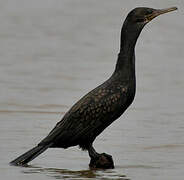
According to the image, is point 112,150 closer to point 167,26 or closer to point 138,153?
point 138,153

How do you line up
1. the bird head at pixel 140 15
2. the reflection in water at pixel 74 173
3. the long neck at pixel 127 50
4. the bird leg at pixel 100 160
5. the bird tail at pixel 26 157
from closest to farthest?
the reflection in water at pixel 74 173 < the bird tail at pixel 26 157 < the bird leg at pixel 100 160 < the long neck at pixel 127 50 < the bird head at pixel 140 15

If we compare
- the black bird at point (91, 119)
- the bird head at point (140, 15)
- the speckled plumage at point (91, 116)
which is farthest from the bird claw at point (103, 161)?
the bird head at point (140, 15)

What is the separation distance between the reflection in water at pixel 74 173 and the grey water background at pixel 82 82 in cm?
1

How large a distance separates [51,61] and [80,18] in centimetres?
486

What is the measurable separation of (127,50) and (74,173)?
168 cm

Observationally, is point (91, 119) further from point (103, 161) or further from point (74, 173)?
point (74, 173)

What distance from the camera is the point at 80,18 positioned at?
2242 centimetres

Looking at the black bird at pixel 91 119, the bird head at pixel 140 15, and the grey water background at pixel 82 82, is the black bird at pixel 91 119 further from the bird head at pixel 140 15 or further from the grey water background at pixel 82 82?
the bird head at pixel 140 15

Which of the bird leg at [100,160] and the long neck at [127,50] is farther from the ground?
the long neck at [127,50]

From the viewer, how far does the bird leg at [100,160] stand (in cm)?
1052

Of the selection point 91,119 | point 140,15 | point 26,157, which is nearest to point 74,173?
point 26,157

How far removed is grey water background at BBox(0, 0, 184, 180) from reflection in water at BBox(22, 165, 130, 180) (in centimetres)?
1

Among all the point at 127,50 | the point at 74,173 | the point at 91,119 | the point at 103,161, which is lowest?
the point at 74,173

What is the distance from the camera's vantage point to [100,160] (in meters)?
10.5
